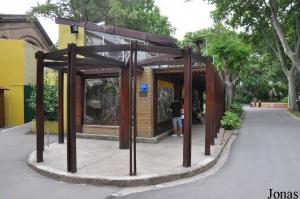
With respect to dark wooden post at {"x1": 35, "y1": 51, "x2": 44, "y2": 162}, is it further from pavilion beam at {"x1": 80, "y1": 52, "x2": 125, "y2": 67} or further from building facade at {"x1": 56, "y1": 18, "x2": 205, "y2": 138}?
building facade at {"x1": 56, "y1": 18, "x2": 205, "y2": 138}

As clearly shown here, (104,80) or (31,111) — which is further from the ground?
(104,80)

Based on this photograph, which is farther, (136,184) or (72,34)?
(72,34)

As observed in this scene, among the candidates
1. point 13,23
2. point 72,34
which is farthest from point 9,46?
point 13,23

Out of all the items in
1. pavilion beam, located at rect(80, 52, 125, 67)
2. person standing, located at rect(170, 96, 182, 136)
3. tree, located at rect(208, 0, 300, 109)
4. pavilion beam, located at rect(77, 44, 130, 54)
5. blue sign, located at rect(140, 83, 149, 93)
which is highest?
tree, located at rect(208, 0, 300, 109)

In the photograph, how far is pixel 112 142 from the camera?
44.6 feet

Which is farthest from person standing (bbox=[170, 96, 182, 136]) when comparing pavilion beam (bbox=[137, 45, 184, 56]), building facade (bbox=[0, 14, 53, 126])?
building facade (bbox=[0, 14, 53, 126])

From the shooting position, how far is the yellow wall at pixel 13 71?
21562 mm

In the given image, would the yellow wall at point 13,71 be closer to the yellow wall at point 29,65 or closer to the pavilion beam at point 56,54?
the yellow wall at point 29,65

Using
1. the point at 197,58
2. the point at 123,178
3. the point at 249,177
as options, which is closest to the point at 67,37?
the point at 197,58

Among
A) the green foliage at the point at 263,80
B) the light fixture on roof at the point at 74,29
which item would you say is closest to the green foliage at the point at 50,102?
the light fixture on roof at the point at 74,29

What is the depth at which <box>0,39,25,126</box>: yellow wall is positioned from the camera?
21.6m

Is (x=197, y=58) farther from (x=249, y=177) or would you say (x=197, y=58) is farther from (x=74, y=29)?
(x=74, y=29)

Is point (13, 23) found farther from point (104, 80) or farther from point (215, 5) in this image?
point (104, 80)

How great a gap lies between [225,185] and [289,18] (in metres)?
26.4
